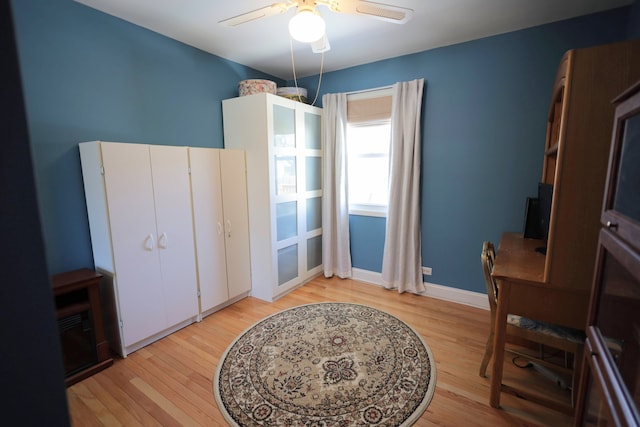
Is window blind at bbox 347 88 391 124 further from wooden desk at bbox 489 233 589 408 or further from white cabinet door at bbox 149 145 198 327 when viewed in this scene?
wooden desk at bbox 489 233 589 408

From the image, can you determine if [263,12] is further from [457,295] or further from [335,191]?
[457,295]

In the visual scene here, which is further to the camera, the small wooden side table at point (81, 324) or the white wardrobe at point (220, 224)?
the white wardrobe at point (220, 224)

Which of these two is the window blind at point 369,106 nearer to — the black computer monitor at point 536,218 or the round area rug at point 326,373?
the black computer monitor at point 536,218

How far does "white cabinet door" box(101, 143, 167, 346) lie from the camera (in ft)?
6.80

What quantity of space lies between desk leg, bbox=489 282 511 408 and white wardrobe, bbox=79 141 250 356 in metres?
2.43

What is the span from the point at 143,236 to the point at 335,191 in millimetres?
2193

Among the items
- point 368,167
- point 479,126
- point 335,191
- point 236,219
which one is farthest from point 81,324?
point 479,126

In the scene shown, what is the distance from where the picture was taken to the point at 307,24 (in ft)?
5.22

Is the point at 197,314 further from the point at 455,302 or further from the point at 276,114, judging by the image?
the point at 455,302

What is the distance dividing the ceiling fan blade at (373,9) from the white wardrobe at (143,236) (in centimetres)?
168

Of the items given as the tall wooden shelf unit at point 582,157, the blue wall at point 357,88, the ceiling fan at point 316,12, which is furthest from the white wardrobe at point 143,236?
the tall wooden shelf unit at point 582,157

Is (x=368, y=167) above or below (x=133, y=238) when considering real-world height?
above

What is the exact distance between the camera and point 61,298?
2.00 metres

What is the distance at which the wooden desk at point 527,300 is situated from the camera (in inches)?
58.9
